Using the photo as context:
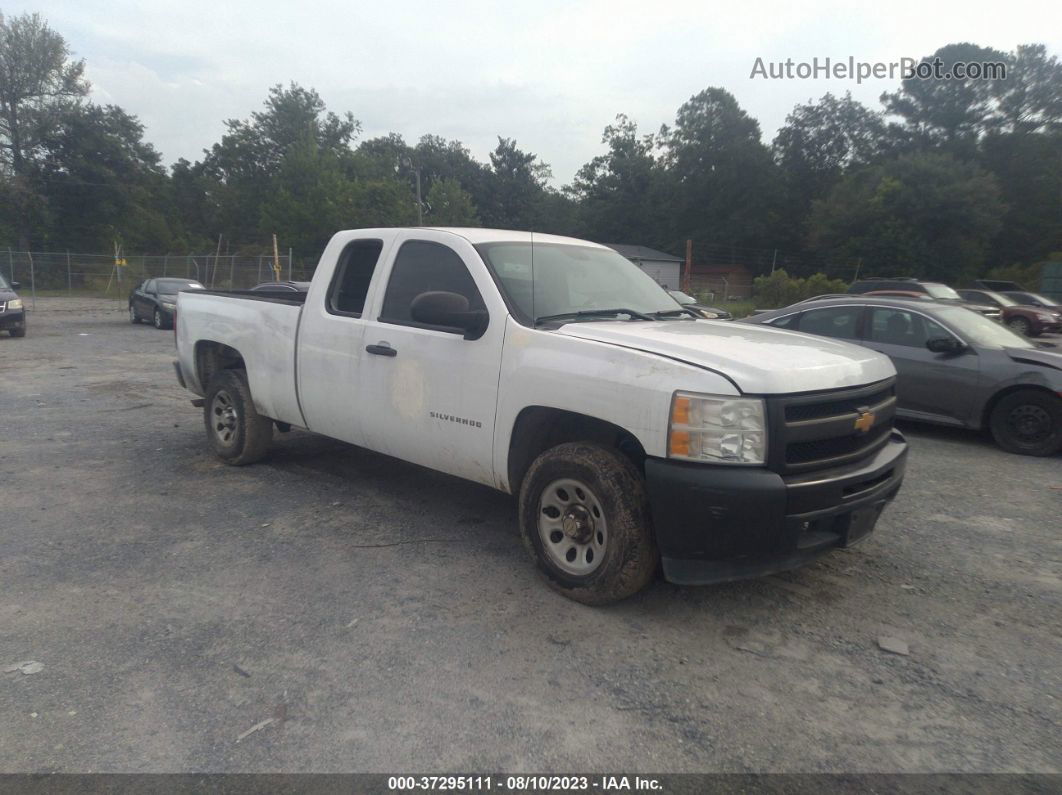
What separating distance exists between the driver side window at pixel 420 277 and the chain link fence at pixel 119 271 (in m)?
31.7

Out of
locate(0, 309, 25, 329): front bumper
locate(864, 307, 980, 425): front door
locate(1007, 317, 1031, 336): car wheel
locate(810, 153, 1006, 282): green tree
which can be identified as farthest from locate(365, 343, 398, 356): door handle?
locate(810, 153, 1006, 282): green tree

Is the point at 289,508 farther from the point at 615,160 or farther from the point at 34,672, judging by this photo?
the point at 615,160

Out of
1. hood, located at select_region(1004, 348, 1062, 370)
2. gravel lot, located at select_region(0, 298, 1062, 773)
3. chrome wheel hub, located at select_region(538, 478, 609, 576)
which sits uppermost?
hood, located at select_region(1004, 348, 1062, 370)

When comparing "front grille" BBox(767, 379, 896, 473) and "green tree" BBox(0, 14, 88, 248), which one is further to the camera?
"green tree" BBox(0, 14, 88, 248)

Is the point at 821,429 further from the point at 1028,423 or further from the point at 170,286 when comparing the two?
the point at 170,286

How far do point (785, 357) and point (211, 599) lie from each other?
3.15 m

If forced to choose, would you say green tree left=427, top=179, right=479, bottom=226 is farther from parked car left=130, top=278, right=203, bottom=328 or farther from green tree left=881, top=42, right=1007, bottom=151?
green tree left=881, top=42, right=1007, bottom=151

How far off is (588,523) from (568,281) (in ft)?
5.20

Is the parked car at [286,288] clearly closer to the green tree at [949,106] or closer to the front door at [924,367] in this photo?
the front door at [924,367]

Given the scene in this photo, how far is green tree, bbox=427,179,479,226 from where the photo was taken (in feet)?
126

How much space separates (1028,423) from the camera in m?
7.25

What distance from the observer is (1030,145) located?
52.0 metres

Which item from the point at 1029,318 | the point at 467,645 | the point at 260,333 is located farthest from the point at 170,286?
the point at 1029,318

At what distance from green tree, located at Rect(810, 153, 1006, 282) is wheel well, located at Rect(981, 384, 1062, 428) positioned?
43.3 meters
